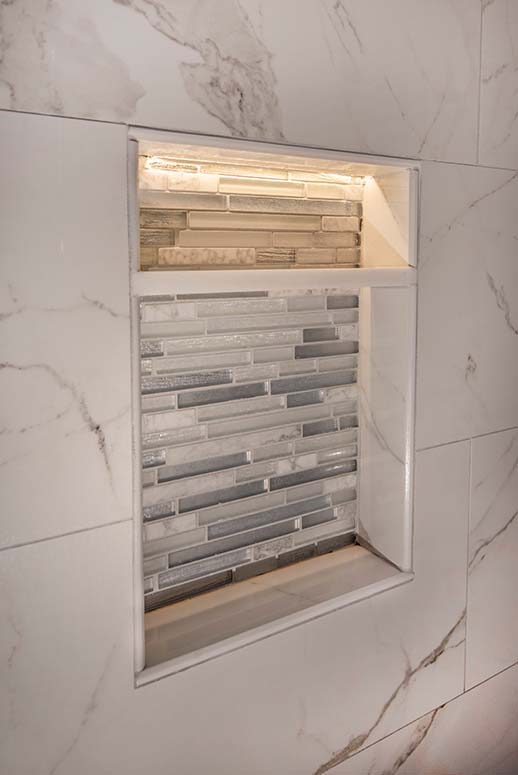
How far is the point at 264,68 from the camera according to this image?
1188mm

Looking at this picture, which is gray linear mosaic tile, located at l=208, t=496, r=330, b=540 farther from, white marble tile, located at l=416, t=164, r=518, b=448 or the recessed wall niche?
white marble tile, located at l=416, t=164, r=518, b=448

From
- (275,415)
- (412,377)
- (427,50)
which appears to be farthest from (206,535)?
(427,50)

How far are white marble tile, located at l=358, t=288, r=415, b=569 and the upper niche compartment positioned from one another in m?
0.11

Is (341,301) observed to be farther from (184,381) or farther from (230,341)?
(184,381)

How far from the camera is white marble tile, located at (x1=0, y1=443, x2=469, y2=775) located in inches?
41.8

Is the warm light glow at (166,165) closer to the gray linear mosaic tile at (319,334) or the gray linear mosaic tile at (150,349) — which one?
the gray linear mosaic tile at (150,349)

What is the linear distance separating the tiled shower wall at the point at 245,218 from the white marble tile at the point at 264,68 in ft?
0.57

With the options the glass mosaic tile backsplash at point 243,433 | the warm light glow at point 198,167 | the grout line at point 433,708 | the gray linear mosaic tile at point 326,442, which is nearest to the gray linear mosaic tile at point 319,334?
the glass mosaic tile backsplash at point 243,433

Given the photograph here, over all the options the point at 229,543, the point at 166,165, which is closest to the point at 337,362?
the point at 229,543

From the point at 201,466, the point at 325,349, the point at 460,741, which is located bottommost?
the point at 460,741

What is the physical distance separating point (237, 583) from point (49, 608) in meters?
0.52

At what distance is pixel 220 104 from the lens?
1146 mm

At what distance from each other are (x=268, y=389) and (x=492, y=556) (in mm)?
762

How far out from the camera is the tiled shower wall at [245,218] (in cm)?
130
